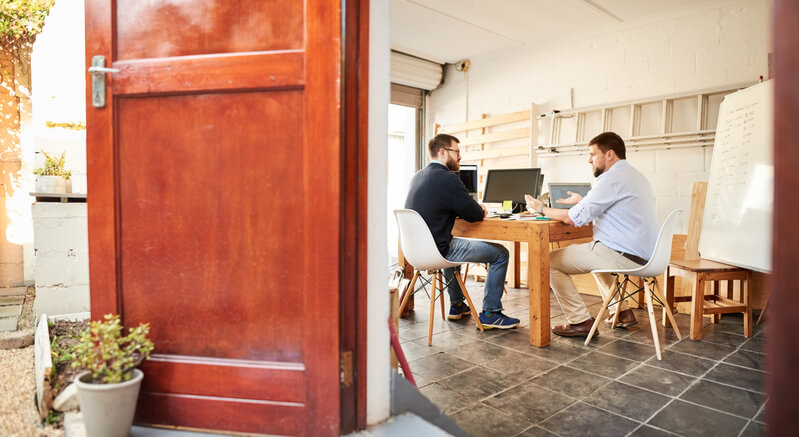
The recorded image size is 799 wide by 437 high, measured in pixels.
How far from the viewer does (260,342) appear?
4.97 feet

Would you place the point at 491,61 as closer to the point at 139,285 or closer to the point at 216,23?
the point at 216,23

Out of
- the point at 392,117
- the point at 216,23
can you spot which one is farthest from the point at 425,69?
the point at 216,23

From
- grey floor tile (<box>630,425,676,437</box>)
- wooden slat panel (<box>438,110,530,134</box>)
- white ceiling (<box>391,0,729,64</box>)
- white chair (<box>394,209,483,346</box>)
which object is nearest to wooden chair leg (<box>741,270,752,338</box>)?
grey floor tile (<box>630,425,676,437</box>)

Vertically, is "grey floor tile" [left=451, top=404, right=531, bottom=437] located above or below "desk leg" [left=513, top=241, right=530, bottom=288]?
below

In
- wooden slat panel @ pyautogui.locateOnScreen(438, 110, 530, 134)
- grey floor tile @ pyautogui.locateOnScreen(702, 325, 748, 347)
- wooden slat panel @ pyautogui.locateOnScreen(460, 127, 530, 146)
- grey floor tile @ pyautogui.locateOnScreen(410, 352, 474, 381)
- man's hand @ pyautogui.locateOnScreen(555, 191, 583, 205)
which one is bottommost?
grey floor tile @ pyautogui.locateOnScreen(410, 352, 474, 381)

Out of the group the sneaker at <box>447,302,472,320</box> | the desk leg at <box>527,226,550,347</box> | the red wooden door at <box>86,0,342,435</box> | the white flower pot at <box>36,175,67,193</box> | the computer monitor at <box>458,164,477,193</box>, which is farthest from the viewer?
the computer monitor at <box>458,164,477,193</box>

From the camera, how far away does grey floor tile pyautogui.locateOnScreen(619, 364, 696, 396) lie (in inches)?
86.3

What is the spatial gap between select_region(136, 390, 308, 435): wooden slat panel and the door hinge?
6.0 inches

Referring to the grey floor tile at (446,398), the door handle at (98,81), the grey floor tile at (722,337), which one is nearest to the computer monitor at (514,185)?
the grey floor tile at (722,337)

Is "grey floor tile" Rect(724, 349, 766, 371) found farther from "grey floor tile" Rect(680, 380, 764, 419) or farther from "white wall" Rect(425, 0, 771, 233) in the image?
"white wall" Rect(425, 0, 771, 233)

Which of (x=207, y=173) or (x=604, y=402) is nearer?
(x=207, y=173)

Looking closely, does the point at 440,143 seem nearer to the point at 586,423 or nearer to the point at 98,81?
the point at 586,423

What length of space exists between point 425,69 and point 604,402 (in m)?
5.04

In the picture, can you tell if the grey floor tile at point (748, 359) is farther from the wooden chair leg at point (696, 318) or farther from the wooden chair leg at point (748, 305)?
the wooden chair leg at point (748, 305)
